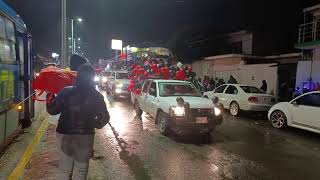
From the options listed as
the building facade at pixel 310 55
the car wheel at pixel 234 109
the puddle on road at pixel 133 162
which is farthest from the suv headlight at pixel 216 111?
the building facade at pixel 310 55

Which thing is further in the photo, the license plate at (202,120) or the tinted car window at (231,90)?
the tinted car window at (231,90)

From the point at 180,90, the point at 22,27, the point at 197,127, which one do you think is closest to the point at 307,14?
the point at 180,90

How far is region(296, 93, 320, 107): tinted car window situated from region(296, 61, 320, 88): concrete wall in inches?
363

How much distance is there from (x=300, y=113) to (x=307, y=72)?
10.1 metres

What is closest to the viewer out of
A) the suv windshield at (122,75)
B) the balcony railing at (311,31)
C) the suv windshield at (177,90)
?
the suv windshield at (177,90)

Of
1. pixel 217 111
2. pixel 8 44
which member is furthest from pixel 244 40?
pixel 8 44

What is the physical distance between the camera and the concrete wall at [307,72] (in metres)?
21.1

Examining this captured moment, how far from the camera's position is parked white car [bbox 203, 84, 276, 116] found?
55.3ft

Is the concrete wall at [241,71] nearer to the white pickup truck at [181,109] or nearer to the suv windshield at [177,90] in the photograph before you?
the suv windshield at [177,90]

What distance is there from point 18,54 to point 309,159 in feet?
25.3

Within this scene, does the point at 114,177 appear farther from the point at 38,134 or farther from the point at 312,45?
the point at 312,45

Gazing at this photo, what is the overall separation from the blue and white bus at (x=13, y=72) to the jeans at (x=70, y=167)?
131 inches

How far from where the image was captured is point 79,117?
189 inches

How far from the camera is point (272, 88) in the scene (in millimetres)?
24547
